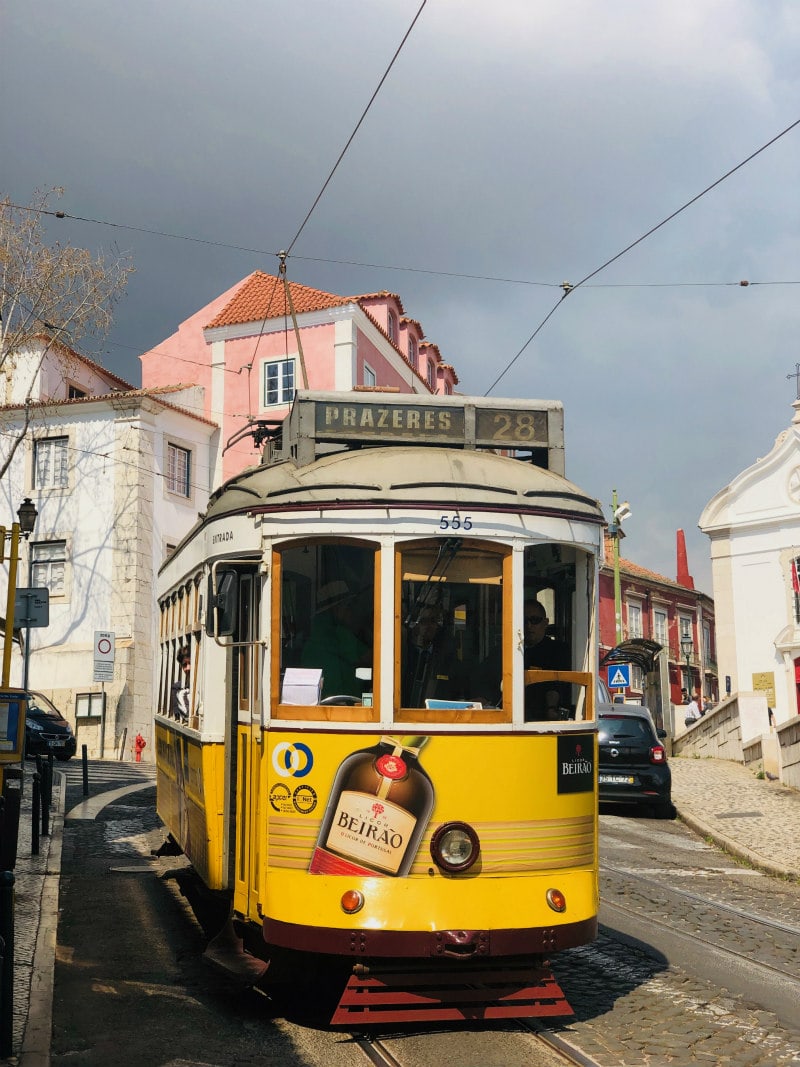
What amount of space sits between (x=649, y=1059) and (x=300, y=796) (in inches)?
81.9

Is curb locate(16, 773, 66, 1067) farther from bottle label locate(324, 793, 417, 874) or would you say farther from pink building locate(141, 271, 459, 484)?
pink building locate(141, 271, 459, 484)

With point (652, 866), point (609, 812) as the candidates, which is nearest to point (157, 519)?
point (609, 812)

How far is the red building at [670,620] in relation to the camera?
55156mm

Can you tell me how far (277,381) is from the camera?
3712 cm

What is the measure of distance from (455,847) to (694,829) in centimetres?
1155

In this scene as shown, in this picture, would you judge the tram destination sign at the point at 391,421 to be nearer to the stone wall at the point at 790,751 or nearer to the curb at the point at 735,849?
the curb at the point at 735,849

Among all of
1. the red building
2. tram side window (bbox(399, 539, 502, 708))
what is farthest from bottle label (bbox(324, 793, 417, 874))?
the red building

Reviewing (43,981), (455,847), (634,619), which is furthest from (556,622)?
(634,619)

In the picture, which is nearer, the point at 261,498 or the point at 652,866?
the point at 261,498

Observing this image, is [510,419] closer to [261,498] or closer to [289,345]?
[261,498]

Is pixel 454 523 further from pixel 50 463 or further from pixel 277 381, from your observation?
pixel 50 463

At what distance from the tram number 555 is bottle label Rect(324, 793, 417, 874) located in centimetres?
123

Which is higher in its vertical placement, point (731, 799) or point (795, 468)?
point (795, 468)

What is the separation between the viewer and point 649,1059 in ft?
18.9
